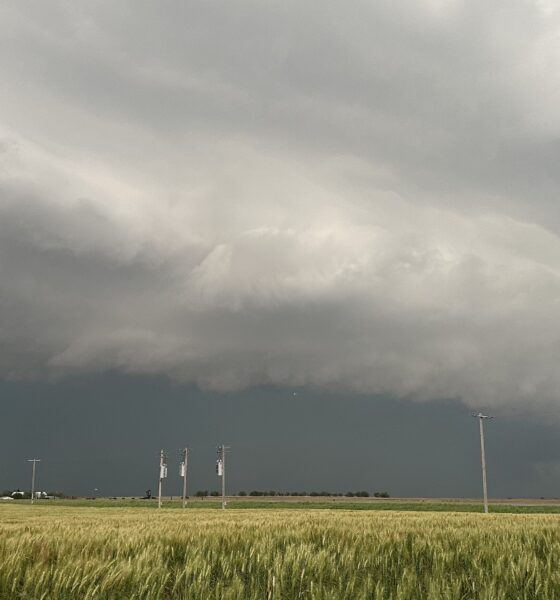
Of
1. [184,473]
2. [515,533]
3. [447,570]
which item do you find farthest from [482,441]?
[447,570]

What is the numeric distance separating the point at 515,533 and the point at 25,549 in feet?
26.3

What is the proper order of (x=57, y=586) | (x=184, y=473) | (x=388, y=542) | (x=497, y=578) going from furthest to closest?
(x=184, y=473) < (x=388, y=542) < (x=497, y=578) < (x=57, y=586)

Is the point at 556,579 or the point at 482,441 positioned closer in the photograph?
the point at 556,579

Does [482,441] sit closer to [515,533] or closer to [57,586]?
[515,533]

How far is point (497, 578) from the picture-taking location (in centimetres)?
615

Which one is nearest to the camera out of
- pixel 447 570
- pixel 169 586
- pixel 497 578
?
pixel 169 586

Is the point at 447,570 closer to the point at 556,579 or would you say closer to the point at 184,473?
the point at 556,579

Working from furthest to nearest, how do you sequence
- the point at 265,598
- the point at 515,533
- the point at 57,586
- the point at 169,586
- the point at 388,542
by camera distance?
1. the point at 515,533
2. the point at 388,542
3. the point at 169,586
4. the point at 265,598
5. the point at 57,586

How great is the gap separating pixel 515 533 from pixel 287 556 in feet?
20.8

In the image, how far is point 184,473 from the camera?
283 feet

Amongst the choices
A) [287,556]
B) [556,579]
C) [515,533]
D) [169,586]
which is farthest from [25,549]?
[515,533]

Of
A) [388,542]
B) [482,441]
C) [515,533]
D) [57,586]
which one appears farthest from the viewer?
[482,441]

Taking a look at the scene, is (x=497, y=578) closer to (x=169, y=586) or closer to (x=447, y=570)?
(x=447, y=570)

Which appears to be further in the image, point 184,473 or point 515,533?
point 184,473
